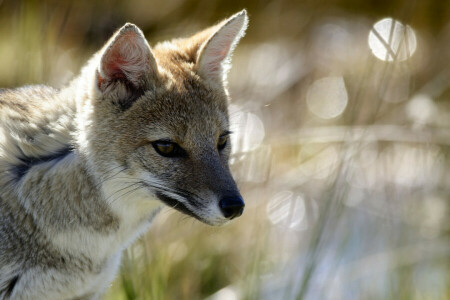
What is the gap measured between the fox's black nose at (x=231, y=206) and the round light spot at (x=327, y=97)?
19.3ft

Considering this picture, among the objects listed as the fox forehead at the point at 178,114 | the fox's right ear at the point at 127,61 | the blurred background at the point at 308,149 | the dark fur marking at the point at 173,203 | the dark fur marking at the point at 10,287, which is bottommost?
the blurred background at the point at 308,149

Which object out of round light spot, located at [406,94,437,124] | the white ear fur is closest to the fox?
the white ear fur

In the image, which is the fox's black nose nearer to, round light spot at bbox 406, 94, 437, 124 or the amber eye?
the amber eye

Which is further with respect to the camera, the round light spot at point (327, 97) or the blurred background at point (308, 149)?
the round light spot at point (327, 97)

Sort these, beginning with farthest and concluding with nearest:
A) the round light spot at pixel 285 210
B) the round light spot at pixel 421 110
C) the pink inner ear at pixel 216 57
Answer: the round light spot at pixel 285 210, the round light spot at pixel 421 110, the pink inner ear at pixel 216 57

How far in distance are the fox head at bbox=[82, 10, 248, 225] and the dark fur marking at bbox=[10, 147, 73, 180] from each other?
158 mm

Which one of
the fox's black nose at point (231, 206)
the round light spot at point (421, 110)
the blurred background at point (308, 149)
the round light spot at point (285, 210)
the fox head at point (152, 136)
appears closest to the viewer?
the fox's black nose at point (231, 206)

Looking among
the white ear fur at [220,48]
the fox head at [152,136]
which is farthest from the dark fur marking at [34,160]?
the white ear fur at [220,48]

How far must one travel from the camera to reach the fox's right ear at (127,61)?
3.44m

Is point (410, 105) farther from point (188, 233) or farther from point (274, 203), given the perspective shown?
point (188, 233)

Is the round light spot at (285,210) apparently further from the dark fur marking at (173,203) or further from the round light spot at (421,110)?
the dark fur marking at (173,203)

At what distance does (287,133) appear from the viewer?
614 cm

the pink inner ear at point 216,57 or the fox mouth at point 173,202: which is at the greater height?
the pink inner ear at point 216,57

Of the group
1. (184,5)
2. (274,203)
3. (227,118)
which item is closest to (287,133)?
(274,203)
